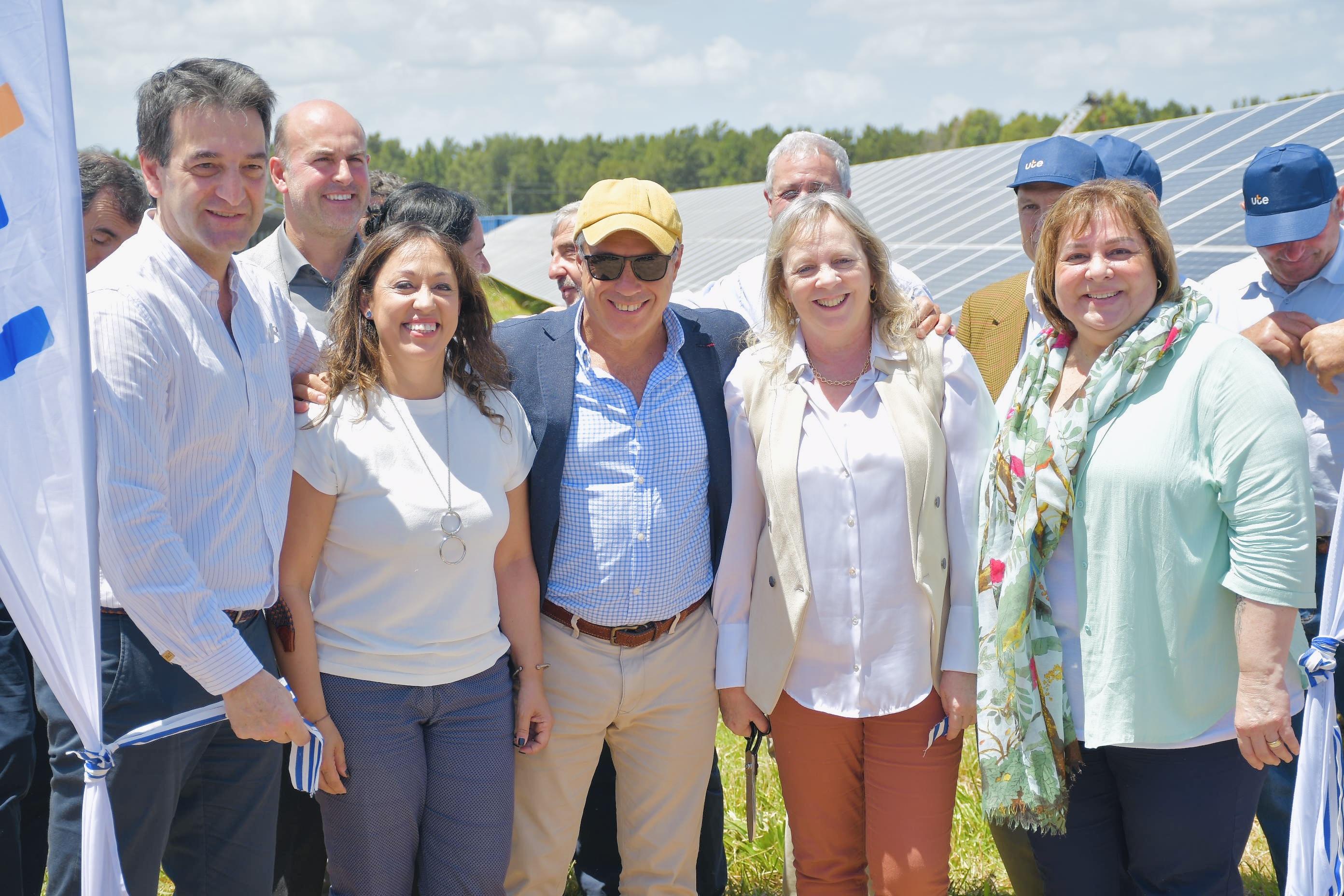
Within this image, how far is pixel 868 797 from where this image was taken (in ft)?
9.52

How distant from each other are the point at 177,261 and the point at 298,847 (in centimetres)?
197

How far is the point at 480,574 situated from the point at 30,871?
1707mm

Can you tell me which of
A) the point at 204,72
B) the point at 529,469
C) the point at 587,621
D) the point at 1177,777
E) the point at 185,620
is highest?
the point at 204,72

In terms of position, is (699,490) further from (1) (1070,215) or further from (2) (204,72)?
(2) (204,72)

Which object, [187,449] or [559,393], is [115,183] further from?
[559,393]

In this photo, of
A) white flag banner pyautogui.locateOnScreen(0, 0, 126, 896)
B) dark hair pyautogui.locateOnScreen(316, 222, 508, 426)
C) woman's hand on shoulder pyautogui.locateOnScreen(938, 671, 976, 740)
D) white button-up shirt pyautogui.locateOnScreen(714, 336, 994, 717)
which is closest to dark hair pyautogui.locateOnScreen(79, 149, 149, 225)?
dark hair pyautogui.locateOnScreen(316, 222, 508, 426)

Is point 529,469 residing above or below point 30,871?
above

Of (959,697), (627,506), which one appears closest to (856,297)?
(627,506)

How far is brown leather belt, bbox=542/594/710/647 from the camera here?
2.92 meters

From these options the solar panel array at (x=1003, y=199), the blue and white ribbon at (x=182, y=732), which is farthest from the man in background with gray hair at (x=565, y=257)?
the solar panel array at (x=1003, y=199)

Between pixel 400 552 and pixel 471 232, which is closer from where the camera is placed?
pixel 400 552

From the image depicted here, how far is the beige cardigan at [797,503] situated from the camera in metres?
2.79

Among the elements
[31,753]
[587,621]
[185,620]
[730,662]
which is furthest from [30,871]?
[730,662]

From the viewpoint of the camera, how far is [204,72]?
2.40m
